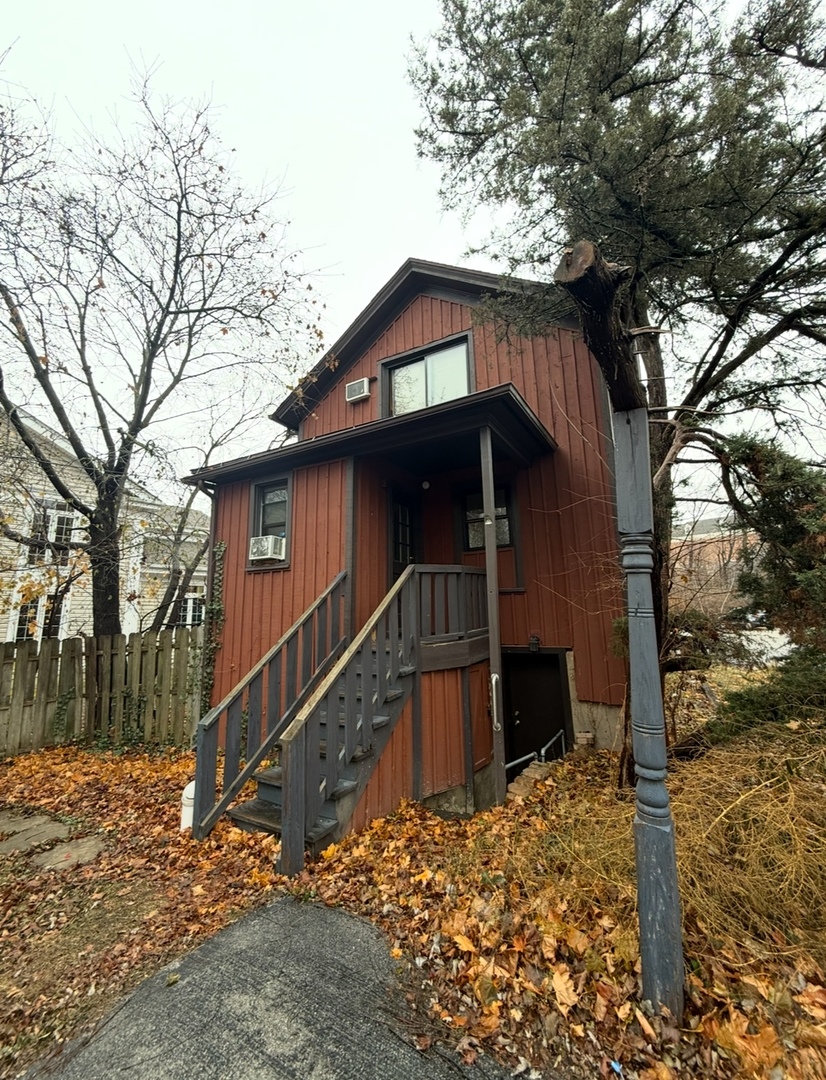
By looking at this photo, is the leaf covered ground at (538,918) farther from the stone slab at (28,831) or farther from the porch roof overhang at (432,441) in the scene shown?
the porch roof overhang at (432,441)

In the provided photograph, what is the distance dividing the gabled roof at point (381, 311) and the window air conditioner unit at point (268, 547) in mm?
3956

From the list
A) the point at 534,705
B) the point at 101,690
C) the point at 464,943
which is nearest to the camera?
the point at 464,943

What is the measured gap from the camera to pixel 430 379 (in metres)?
8.02

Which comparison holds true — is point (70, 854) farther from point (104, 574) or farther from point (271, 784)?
point (104, 574)

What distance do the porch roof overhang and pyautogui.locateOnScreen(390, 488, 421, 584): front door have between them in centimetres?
51

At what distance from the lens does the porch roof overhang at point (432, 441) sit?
519 cm

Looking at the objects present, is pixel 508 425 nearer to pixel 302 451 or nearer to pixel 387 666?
pixel 302 451

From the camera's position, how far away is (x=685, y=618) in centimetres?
405

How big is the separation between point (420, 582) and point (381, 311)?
6.24 meters

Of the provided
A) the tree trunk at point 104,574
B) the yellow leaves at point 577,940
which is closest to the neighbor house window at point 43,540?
the tree trunk at point 104,574

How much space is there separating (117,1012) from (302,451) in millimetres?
5564

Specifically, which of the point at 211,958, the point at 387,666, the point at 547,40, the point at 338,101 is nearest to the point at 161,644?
the point at 387,666

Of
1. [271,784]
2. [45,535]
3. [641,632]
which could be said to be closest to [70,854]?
[271,784]

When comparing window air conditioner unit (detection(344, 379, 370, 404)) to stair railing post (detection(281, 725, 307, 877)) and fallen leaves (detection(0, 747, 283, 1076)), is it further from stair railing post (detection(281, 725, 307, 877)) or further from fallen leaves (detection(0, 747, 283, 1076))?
fallen leaves (detection(0, 747, 283, 1076))
